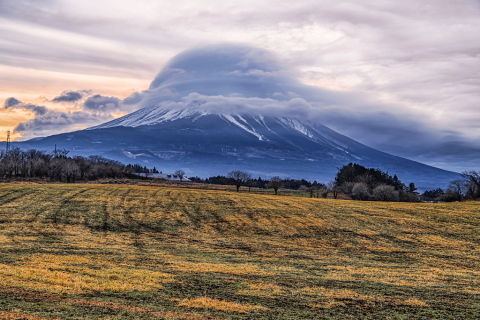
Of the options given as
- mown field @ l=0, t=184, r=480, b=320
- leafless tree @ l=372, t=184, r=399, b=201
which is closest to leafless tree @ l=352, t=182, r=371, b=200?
leafless tree @ l=372, t=184, r=399, b=201

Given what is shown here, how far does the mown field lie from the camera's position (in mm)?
21578

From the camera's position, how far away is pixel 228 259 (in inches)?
1542

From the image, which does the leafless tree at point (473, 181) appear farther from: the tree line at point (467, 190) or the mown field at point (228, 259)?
the mown field at point (228, 259)

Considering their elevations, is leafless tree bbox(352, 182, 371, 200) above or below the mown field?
above

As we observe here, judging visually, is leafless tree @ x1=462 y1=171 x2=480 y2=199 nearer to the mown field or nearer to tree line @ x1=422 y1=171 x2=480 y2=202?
tree line @ x1=422 y1=171 x2=480 y2=202

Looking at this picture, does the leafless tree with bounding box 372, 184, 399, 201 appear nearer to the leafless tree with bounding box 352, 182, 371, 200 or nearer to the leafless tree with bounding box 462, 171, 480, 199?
the leafless tree with bounding box 352, 182, 371, 200

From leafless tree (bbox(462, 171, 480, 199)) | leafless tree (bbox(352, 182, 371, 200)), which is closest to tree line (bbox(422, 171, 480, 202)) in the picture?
leafless tree (bbox(462, 171, 480, 199))

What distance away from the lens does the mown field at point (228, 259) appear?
2158cm

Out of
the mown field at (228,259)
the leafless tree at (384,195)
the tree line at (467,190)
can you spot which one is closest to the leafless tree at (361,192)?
the leafless tree at (384,195)

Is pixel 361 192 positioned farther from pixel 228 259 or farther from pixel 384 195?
pixel 228 259

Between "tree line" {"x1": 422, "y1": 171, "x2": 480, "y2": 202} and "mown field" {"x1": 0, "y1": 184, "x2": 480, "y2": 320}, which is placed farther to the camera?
"tree line" {"x1": 422, "y1": 171, "x2": 480, "y2": 202}

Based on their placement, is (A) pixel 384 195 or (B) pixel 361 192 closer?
(B) pixel 361 192

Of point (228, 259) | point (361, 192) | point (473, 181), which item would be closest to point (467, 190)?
point (473, 181)

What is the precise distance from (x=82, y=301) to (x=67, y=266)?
10.6 m
